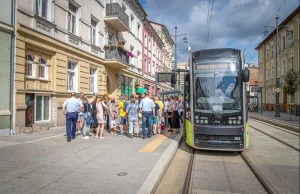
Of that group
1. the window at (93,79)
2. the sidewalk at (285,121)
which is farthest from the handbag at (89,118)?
the window at (93,79)

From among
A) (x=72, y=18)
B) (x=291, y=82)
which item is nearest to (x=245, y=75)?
(x=72, y=18)

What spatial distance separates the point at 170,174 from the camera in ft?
15.9

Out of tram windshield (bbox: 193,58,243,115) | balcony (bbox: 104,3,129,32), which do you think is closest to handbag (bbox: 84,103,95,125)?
tram windshield (bbox: 193,58,243,115)

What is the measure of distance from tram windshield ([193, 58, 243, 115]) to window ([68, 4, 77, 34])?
9.71 meters

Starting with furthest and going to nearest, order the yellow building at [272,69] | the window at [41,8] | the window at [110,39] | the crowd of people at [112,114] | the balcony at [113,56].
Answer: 1. the yellow building at [272,69]
2. the window at [110,39]
3. the balcony at [113,56]
4. the window at [41,8]
5. the crowd of people at [112,114]

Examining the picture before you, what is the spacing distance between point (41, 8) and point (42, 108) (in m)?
4.96

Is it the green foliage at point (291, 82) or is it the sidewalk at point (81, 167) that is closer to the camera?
the sidewalk at point (81, 167)

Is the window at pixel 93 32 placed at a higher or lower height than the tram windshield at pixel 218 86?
higher

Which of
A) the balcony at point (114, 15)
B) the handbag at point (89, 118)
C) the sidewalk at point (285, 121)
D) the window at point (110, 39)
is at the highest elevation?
the balcony at point (114, 15)

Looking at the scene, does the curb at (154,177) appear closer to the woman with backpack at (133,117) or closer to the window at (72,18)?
the woman with backpack at (133,117)

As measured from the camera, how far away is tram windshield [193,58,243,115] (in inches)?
249

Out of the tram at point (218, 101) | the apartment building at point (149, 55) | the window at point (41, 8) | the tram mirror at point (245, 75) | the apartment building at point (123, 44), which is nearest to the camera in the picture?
the tram at point (218, 101)

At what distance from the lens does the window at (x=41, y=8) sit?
10.6 metres

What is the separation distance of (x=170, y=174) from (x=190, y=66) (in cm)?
343
